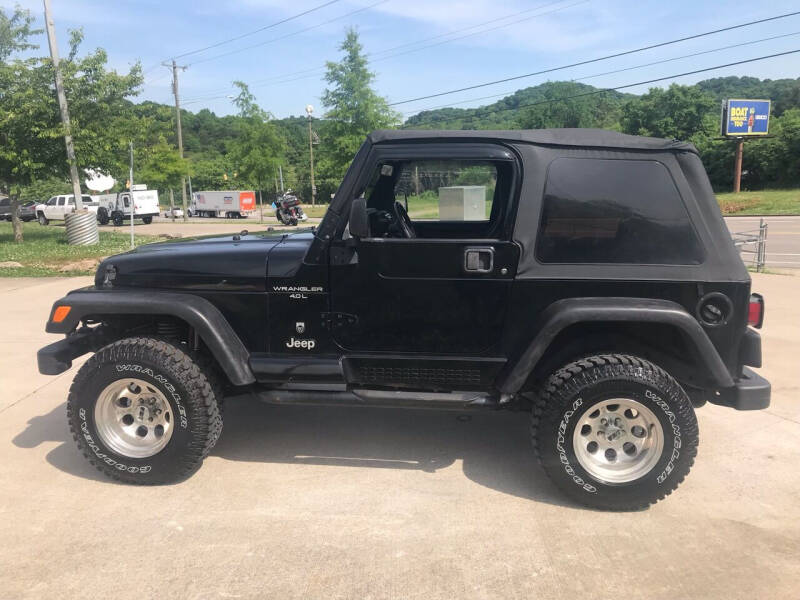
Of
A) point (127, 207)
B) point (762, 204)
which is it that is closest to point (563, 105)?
point (762, 204)

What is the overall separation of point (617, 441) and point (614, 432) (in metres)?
0.05

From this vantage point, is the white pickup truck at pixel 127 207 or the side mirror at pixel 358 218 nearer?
the side mirror at pixel 358 218

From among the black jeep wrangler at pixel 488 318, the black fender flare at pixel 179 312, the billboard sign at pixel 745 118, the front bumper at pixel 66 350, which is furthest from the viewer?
the billboard sign at pixel 745 118

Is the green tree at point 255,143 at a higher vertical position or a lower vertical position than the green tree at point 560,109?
lower

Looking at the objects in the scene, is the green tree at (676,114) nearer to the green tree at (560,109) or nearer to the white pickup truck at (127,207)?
the green tree at (560,109)

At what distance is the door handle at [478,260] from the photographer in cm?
320

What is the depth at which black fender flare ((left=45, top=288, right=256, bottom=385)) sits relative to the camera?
11.0 feet

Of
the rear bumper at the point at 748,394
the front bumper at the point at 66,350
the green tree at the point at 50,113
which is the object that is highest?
the green tree at the point at 50,113

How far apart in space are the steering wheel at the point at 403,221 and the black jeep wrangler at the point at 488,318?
1.16 feet

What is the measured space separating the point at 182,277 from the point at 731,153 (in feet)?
175

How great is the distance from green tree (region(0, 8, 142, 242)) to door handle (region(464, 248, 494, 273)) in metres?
16.3

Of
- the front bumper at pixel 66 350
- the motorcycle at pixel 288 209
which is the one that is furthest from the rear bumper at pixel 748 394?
the motorcycle at pixel 288 209

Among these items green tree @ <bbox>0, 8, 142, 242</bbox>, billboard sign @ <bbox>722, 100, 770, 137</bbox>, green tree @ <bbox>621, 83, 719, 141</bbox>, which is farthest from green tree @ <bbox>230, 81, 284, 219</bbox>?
green tree @ <bbox>621, 83, 719, 141</bbox>

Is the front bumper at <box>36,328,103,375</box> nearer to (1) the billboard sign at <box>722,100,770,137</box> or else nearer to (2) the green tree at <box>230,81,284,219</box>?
(2) the green tree at <box>230,81,284,219</box>
